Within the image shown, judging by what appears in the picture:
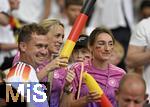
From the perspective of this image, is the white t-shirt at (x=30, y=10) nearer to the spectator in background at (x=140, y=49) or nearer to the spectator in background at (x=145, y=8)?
the spectator in background at (x=145, y=8)

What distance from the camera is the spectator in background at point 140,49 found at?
6965mm

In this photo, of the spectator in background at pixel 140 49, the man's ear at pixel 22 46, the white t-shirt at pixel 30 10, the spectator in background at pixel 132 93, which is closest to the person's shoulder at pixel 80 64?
the man's ear at pixel 22 46

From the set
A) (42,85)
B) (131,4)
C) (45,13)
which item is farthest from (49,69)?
(131,4)

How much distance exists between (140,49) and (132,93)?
1811mm

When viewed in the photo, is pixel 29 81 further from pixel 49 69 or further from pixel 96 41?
pixel 96 41

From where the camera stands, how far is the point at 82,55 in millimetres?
6930

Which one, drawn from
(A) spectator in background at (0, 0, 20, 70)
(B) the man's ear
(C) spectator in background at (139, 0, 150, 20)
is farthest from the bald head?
(C) spectator in background at (139, 0, 150, 20)

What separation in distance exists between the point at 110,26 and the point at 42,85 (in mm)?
4966

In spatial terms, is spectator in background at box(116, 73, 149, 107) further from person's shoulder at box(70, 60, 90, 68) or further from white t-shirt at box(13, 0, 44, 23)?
white t-shirt at box(13, 0, 44, 23)

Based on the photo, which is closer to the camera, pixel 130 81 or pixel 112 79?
pixel 130 81

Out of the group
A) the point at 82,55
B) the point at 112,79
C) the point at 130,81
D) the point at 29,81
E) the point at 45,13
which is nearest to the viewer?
the point at 130,81

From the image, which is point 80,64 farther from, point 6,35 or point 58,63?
point 6,35

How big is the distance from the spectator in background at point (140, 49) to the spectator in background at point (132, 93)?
4.93 ft

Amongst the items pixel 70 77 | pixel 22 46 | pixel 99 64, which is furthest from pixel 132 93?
pixel 22 46
